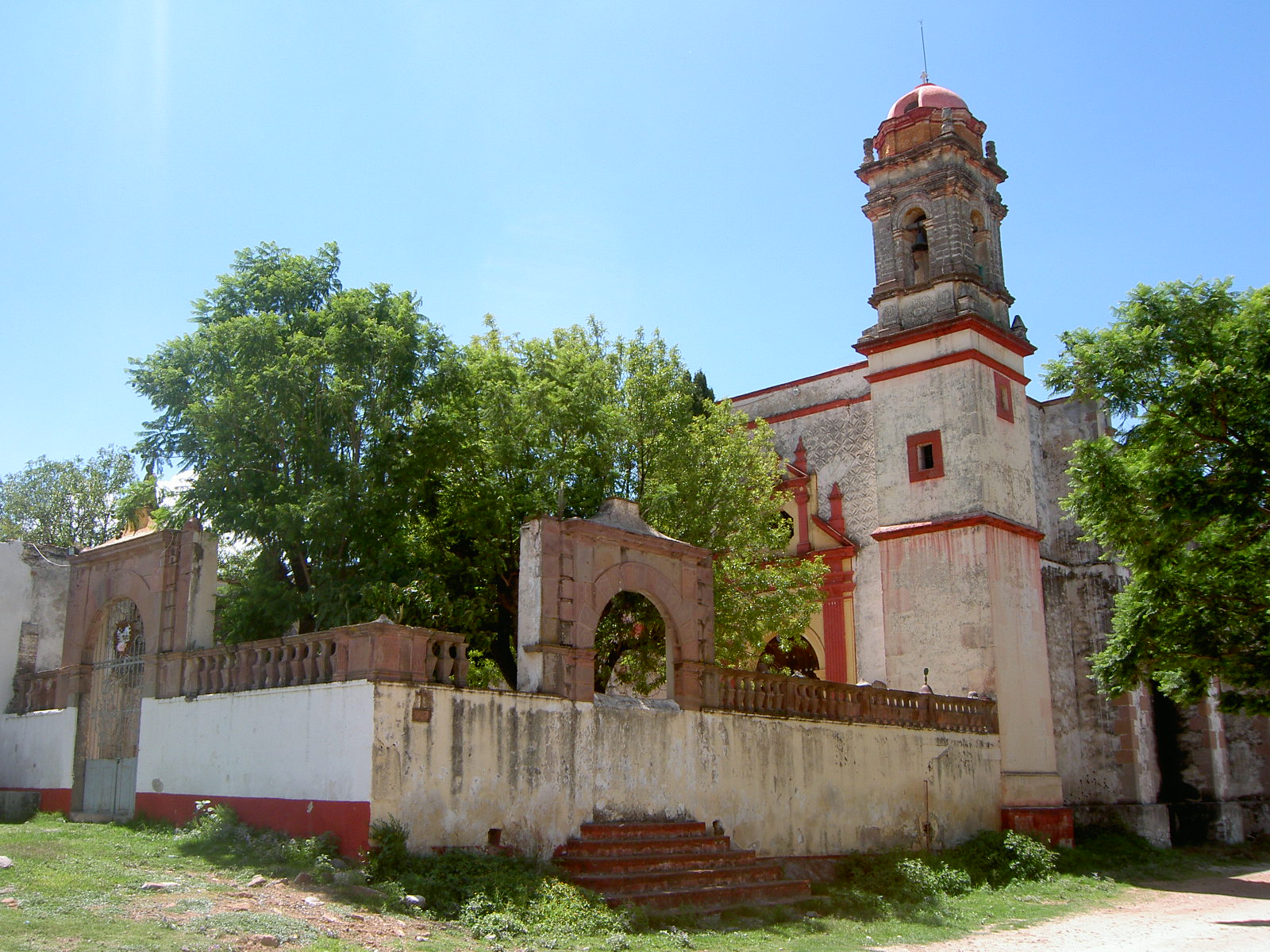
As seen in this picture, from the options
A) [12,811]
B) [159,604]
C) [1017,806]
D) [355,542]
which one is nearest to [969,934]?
[1017,806]

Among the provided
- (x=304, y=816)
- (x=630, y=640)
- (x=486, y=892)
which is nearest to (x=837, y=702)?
(x=630, y=640)

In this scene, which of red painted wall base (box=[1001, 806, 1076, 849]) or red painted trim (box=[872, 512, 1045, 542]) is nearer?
red painted wall base (box=[1001, 806, 1076, 849])

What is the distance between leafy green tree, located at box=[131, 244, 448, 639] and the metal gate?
1.27 meters

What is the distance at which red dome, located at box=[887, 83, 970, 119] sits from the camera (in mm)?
22922

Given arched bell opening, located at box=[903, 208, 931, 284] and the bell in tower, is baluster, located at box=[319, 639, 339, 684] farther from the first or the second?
arched bell opening, located at box=[903, 208, 931, 284]

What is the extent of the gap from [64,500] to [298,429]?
718 inches

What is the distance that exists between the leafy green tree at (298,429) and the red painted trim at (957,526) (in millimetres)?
9099

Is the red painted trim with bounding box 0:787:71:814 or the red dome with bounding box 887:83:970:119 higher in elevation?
the red dome with bounding box 887:83:970:119

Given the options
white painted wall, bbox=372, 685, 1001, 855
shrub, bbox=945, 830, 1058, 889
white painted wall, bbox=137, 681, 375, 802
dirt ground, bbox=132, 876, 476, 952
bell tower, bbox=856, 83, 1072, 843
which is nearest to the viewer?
dirt ground, bbox=132, 876, 476, 952

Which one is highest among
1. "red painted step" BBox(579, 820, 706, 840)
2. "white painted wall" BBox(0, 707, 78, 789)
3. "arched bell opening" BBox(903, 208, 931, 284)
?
"arched bell opening" BBox(903, 208, 931, 284)

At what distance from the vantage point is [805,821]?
15062 mm

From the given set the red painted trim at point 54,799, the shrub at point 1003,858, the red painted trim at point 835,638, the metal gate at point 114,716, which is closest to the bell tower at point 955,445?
the shrub at point 1003,858

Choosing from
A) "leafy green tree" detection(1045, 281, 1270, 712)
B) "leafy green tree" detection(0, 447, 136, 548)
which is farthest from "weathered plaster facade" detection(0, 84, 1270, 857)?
"leafy green tree" detection(0, 447, 136, 548)

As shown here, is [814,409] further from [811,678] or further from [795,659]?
[811,678]
